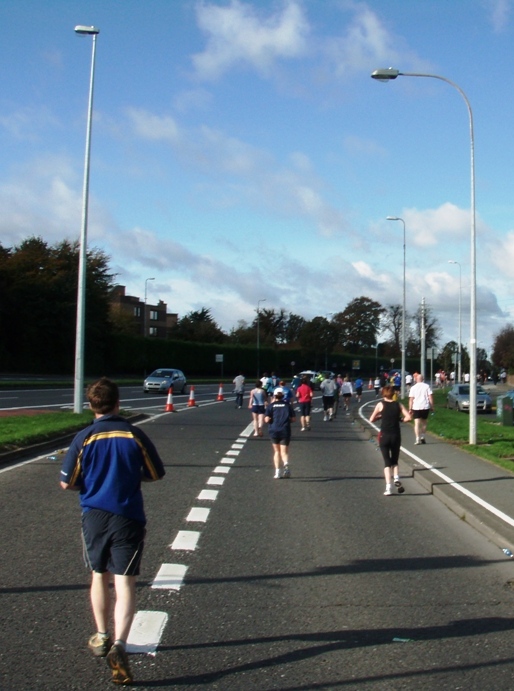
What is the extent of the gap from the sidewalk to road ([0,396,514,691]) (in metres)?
0.21

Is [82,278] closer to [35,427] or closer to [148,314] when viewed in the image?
[35,427]

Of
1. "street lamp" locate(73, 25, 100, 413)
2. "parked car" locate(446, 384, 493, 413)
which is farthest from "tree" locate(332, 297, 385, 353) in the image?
"street lamp" locate(73, 25, 100, 413)

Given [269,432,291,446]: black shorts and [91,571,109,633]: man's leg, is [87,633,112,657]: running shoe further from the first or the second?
[269,432,291,446]: black shorts

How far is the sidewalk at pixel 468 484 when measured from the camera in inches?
367

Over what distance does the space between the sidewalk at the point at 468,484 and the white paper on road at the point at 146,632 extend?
4.00 metres

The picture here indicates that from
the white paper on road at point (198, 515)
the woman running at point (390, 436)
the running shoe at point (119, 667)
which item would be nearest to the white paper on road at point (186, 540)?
the white paper on road at point (198, 515)

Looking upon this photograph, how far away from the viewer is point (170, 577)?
22.7 ft

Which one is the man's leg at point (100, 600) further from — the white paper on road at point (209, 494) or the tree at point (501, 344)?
the tree at point (501, 344)

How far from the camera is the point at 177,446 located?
18.1 metres

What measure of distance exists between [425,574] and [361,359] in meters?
115

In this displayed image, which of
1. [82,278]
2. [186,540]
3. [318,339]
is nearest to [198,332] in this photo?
[318,339]

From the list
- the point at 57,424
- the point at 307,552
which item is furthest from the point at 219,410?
the point at 307,552

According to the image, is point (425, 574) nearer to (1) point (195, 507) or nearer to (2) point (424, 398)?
(1) point (195, 507)

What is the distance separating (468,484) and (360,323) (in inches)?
5121
